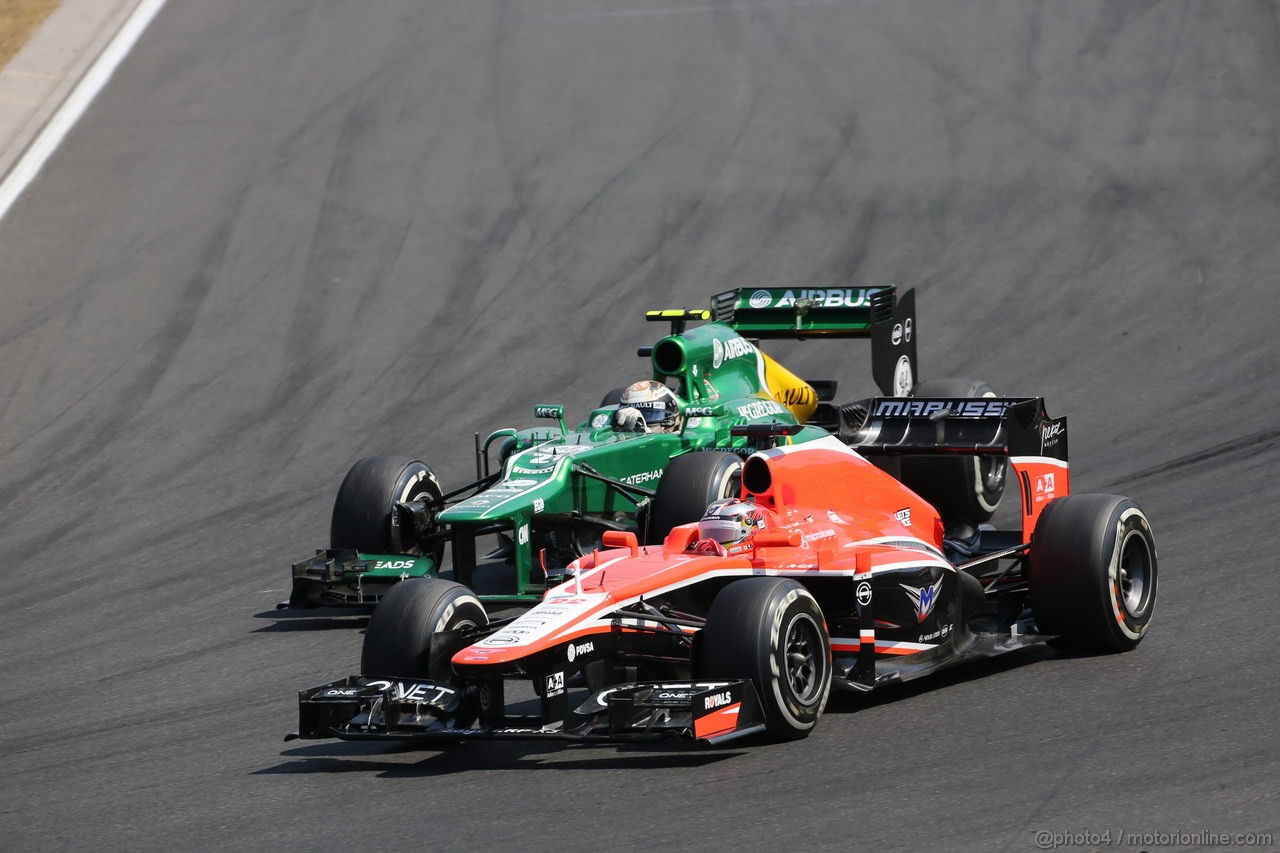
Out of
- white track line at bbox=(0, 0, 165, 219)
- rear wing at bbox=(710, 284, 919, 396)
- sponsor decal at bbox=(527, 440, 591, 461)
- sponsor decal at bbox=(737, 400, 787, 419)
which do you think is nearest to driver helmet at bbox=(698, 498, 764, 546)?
sponsor decal at bbox=(527, 440, 591, 461)

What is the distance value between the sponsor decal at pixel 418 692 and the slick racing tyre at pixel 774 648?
1.26 meters

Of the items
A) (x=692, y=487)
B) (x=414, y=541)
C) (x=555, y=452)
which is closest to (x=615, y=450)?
(x=555, y=452)

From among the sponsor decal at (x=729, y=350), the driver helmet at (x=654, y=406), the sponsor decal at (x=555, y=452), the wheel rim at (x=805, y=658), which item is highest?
the sponsor decal at (x=729, y=350)

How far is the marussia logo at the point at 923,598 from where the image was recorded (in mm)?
9859

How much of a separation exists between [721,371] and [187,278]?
930 centimetres

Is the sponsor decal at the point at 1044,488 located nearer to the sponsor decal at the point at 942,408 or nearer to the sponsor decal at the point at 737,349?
the sponsor decal at the point at 942,408

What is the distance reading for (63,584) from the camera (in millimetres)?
14695

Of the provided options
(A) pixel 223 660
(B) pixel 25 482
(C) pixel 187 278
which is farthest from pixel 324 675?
(C) pixel 187 278

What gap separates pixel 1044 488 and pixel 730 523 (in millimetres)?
2775

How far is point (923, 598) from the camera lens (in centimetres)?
991

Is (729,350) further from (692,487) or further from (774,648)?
→ (774,648)

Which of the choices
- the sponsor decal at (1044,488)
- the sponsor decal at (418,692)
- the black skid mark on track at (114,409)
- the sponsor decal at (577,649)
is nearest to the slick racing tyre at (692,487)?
the sponsor decal at (1044,488)

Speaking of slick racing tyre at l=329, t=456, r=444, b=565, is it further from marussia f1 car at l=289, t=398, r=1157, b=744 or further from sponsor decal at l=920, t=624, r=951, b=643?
sponsor decal at l=920, t=624, r=951, b=643

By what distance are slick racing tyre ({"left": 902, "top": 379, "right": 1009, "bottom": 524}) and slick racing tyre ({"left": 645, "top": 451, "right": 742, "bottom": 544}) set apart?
2713 mm
